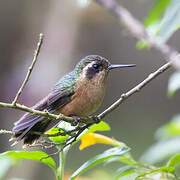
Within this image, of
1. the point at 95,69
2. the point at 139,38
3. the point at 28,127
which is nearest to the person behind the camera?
the point at 139,38

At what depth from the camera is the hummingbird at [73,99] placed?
327 cm

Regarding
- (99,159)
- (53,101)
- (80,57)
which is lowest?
(99,159)

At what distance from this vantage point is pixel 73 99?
11.7 feet

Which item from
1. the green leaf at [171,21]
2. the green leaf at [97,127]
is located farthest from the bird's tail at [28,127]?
the green leaf at [171,21]

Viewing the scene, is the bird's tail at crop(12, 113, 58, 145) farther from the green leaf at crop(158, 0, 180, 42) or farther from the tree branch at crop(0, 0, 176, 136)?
the green leaf at crop(158, 0, 180, 42)

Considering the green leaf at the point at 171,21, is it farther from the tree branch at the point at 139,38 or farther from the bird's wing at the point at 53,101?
the bird's wing at the point at 53,101

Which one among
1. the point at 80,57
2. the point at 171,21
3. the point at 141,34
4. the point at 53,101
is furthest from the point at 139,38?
the point at 80,57

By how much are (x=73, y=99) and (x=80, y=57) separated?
7.34 m

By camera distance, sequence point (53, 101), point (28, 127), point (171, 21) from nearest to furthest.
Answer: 1. point (171, 21)
2. point (28, 127)
3. point (53, 101)


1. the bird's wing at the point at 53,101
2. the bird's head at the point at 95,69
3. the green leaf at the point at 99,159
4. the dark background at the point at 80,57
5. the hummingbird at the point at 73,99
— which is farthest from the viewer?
the dark background at the point at 80,57

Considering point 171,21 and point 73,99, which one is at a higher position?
point 73,99

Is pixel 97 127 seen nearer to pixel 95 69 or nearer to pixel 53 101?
pixel 53 101

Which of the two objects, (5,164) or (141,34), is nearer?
(141,34)

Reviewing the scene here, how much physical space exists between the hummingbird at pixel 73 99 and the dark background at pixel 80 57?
4560mm
